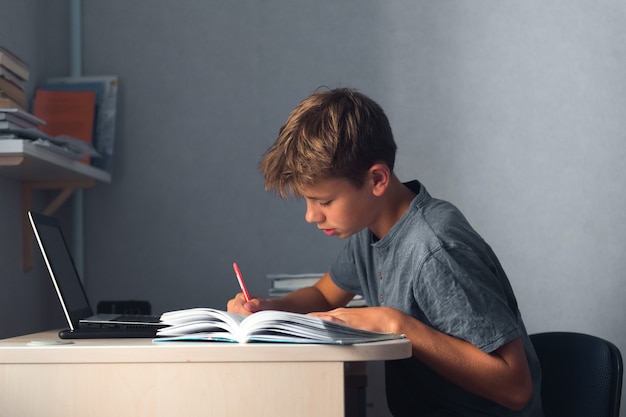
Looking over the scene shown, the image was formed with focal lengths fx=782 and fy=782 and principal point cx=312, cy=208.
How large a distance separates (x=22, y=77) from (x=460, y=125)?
4.09ft

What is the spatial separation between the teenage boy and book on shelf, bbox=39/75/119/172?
1064 mm

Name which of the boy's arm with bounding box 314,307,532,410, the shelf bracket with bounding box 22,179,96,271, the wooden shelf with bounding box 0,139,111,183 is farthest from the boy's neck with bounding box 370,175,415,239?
the shelf bracket with bounding box 22,179,96,271

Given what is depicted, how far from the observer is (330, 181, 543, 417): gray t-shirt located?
4.05 feet

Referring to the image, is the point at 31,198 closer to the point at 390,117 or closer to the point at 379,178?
the point at 390,117

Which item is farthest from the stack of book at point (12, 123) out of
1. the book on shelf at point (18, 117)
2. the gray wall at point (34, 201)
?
the gray wall at point (34, 201)

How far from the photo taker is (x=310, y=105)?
144 centimetres

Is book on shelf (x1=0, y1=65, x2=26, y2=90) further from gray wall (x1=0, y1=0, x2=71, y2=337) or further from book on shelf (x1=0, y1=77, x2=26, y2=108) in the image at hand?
gray wall (x1=0, y1=0, x2=71, y2=337)

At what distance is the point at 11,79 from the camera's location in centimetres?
183

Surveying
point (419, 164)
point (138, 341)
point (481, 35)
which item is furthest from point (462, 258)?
point (481, 35)

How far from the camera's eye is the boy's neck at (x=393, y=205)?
1476 millimetres

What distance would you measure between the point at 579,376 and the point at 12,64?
141 centimetres

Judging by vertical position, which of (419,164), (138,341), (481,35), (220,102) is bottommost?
(138,341)

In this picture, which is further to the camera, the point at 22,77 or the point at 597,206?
the point at 597,206

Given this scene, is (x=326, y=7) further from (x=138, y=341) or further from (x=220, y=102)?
(x=138, y=341)
